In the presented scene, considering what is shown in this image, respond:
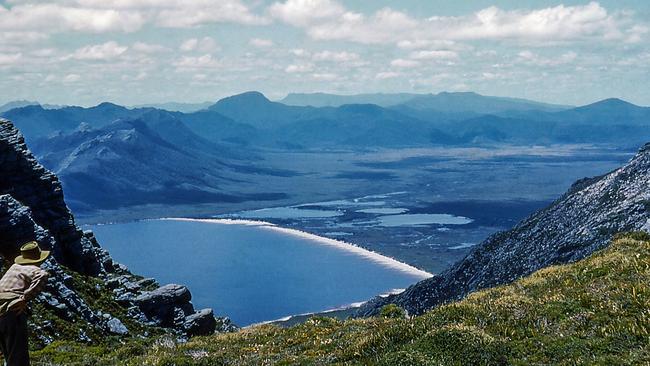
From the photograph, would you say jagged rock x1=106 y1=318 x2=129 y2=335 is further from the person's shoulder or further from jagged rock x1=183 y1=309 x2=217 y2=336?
the person's shoulder

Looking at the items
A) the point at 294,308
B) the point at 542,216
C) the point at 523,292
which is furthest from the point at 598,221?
the point at 294,308

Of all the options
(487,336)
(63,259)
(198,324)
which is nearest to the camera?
(487,336)

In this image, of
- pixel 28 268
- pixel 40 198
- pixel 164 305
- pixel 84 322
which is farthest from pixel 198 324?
pixel 28 268

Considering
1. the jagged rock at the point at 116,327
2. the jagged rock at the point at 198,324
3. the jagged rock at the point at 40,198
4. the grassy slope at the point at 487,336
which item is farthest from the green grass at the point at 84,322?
the grassy slope at the point at 487,336

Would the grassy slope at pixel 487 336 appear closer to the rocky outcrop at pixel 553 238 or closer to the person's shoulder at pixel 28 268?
the person's shoulder at pixel 28 268

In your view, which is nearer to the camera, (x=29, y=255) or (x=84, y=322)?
(x=29, y=255)

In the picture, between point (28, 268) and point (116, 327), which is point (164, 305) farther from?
point (28, 268)

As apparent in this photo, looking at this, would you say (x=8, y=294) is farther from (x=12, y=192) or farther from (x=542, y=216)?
(x=542, y=216)

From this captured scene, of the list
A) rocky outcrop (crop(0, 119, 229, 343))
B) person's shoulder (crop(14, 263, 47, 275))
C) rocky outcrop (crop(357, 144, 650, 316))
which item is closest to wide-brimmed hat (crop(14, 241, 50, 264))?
person's shoulder (crop(14, 263, 47, 275))
